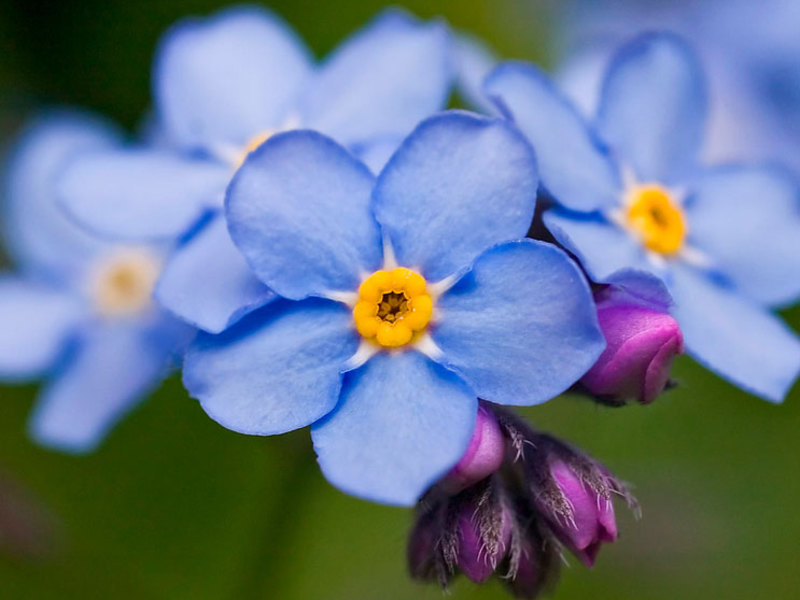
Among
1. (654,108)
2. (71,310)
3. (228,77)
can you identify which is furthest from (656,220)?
(71,310)

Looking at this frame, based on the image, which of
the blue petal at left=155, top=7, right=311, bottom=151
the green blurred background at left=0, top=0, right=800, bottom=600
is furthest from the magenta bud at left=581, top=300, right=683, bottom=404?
the green blurred background at left=0, top=0, right=800, bottom=600

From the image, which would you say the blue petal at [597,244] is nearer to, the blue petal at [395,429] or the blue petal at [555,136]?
the blue petal at [555,136]

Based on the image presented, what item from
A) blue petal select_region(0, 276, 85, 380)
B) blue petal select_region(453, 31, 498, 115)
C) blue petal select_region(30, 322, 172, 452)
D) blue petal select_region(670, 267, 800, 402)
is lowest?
blue petal select_region(30, 322, 172, 452)

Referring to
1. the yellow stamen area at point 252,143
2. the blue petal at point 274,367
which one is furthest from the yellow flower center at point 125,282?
the blue petal at point 274,367

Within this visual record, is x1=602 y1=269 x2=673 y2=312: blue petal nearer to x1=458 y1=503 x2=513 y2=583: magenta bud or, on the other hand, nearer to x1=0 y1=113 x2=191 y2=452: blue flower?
x1=458 y1=503 x2=513 y2=583: magenta bud

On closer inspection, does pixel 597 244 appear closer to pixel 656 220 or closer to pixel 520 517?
pixel 656 220

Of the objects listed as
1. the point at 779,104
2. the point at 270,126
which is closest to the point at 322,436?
the point at 270,126
